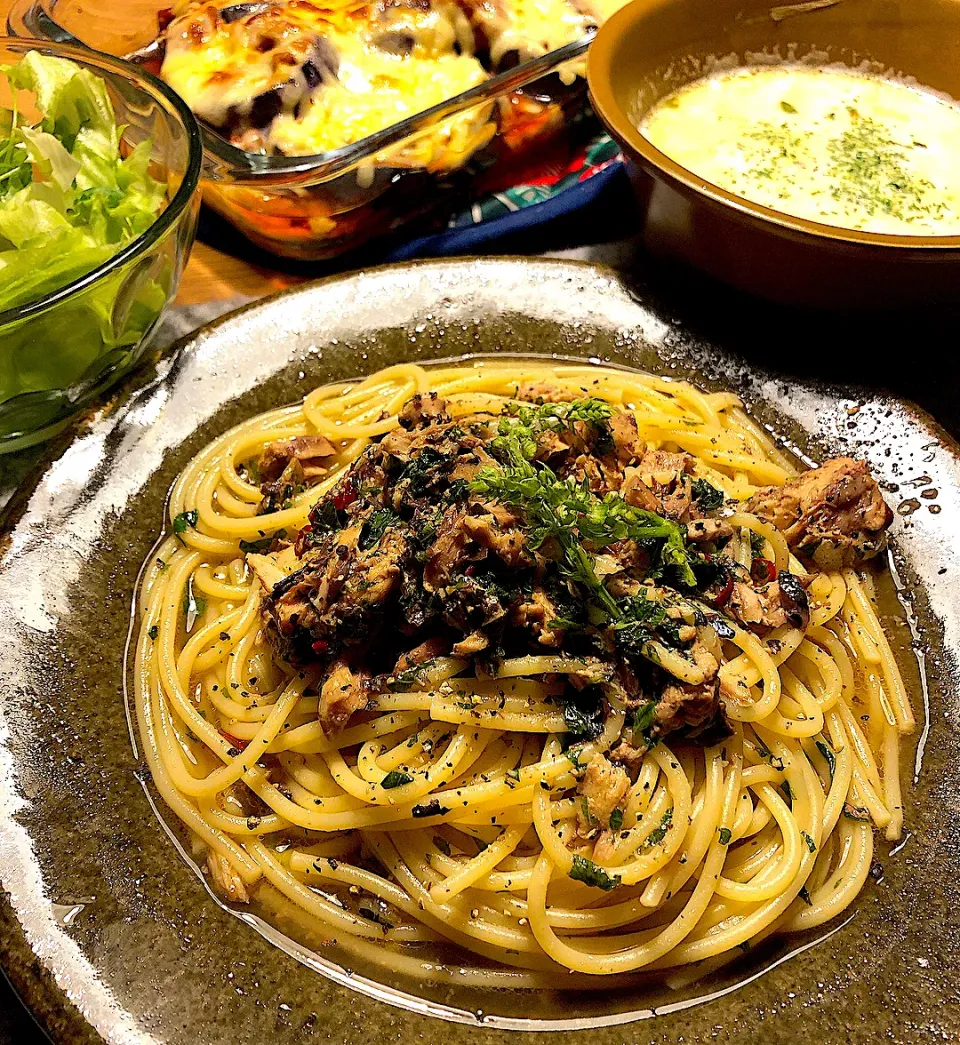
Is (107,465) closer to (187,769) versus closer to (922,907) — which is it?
(187,769)

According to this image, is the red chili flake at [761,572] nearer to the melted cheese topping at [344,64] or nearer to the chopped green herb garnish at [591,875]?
the chopped green herb garnish at [591,875]

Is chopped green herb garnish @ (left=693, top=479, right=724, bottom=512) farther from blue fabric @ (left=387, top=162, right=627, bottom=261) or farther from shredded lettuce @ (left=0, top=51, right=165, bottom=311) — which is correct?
shredded lettuce @ (left=0, top=51, right=165, bottom=311)

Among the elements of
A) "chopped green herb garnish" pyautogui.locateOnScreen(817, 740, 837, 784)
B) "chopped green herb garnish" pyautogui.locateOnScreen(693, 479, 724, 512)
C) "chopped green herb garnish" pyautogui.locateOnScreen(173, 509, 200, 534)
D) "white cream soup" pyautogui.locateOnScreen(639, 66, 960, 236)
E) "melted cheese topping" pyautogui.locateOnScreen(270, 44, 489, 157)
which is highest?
"white cream soup" pyautogui.locateOnScreen(639, 66, 960, 236)

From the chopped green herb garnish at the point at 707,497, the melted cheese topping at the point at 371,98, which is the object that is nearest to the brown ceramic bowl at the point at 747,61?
the melted cheese topping at the point at 371,98

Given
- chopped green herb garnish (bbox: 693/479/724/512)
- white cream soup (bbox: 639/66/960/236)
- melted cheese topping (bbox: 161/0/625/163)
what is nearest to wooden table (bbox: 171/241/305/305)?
melted cheese topping (bbox: 161/0/625/163)

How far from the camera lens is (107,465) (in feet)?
11.0

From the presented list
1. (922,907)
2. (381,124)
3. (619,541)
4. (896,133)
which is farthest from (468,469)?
(896,133)

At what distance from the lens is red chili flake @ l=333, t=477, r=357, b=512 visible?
3.11 metres

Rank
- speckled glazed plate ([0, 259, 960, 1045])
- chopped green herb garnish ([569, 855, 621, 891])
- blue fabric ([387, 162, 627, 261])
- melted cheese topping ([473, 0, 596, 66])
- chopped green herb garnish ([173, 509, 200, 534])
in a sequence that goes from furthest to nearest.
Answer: melted cheese topping ([473, 0, 596, 66]) < blue fabric ([387, 162, 627, 261]) < chopped green herb garnish ([173, 509, 200, 534]) < chopped green herb garnish ([569, 855, 621, 891]) < speckled glazed plate ([0, 259, 960, 1045])

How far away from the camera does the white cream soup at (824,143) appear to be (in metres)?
4.41

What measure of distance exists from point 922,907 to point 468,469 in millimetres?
1792

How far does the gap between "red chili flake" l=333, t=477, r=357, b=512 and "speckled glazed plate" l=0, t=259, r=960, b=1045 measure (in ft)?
2.51

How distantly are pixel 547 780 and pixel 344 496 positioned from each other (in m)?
1.17

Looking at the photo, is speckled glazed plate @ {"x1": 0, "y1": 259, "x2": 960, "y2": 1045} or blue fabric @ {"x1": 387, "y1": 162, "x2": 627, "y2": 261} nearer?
speckled glazed plate @ {"x1": 0, "y1": 259, "x2": 960, "y2": 1045}
